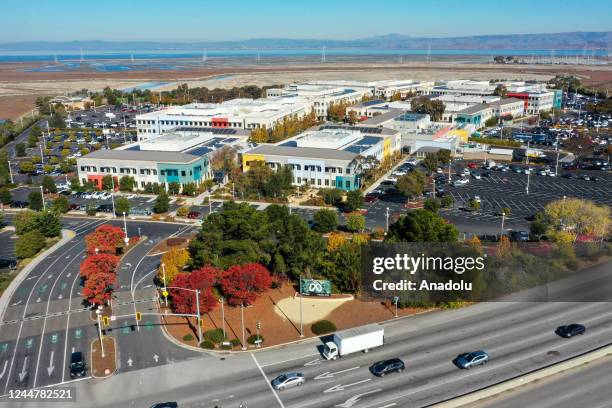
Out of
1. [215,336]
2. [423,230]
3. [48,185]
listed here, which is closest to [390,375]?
[215,336]

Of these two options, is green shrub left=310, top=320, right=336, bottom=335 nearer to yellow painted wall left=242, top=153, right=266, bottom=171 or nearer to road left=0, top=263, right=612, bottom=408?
road left=0, top=263, right=612, bottom=408

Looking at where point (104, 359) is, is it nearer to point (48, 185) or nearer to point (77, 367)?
point (77, 367)

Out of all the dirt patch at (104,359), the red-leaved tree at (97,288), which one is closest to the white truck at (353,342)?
the dirt patch at (104,359)

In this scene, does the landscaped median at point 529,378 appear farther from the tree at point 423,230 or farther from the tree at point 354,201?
the tree at point 354,201

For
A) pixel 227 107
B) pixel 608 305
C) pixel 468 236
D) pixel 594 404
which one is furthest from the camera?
pixel 227 107

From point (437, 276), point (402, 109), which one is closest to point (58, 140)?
point (402, 109)

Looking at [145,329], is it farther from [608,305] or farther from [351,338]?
[608,305]
